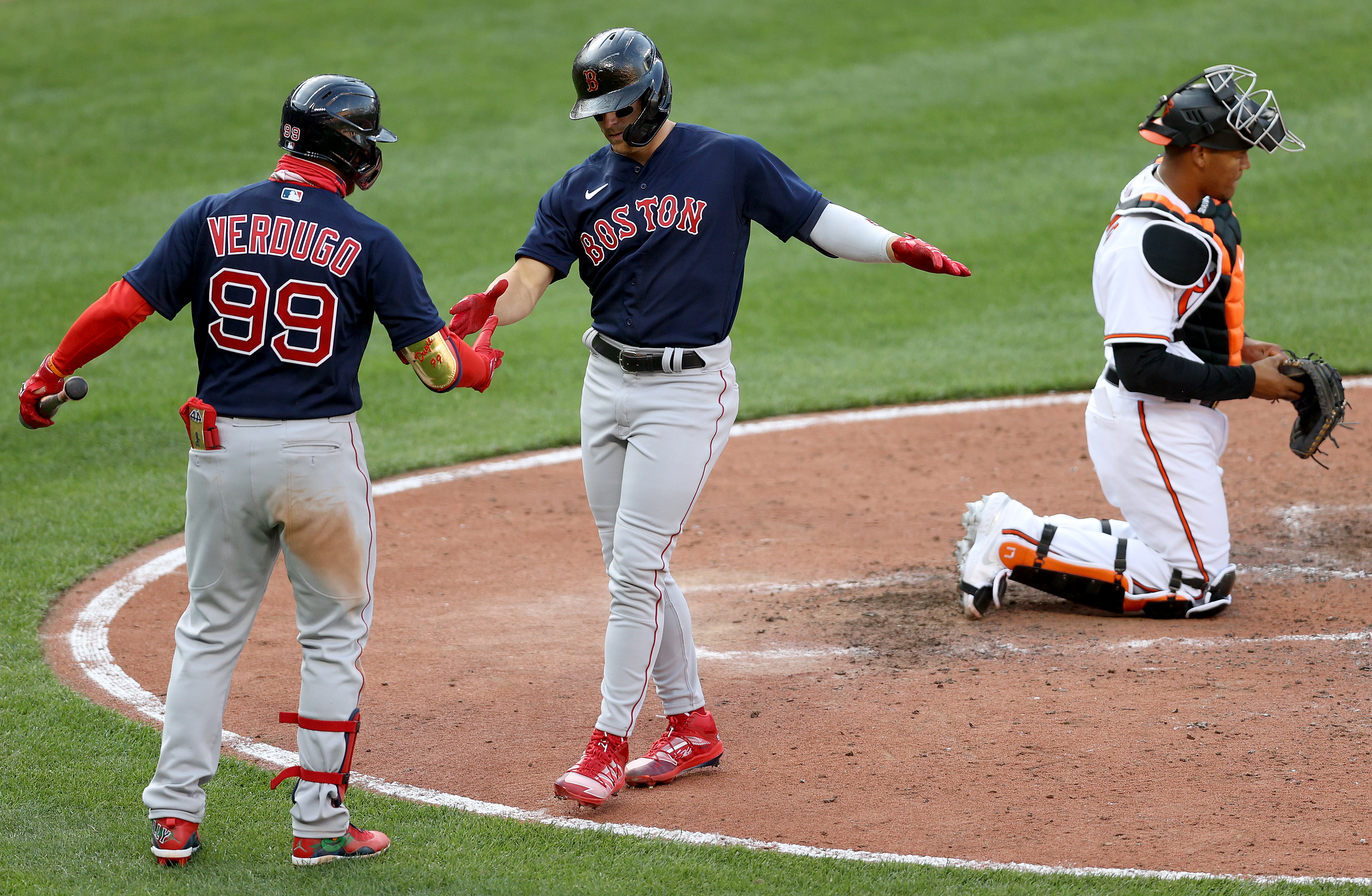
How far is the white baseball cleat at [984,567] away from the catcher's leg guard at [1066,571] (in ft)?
0.15

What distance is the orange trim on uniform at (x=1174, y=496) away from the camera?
527cm

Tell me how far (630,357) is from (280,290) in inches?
39.7

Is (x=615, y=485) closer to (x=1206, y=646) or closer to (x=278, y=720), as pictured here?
(x=278, y=720)

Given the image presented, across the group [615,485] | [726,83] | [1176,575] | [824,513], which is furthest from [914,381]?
[726,83]

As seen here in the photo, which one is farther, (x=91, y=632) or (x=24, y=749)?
(x=91, y=632)

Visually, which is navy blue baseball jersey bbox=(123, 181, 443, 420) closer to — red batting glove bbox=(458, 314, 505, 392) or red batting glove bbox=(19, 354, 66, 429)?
red batting glove bbox=(458, 314, 505, 392)

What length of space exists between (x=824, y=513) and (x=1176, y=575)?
1968mm

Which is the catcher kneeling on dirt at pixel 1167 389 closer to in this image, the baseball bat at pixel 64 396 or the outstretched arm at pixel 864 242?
the outstretched arm at pixel 864 242

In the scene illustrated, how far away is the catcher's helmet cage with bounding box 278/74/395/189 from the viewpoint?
356 centimetres

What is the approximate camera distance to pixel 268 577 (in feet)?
12.0

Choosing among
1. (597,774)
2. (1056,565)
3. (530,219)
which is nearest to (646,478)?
(597,774)

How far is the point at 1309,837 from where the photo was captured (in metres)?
3.62

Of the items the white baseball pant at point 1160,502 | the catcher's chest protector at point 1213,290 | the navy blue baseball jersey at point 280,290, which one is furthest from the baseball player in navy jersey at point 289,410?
the catcher's chest protector at point 1213,290

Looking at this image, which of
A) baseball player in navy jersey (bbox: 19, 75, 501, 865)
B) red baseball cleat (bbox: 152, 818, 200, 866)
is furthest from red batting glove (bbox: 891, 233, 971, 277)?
red baseball cleat (bbox: 152, 818, 200, 866)
